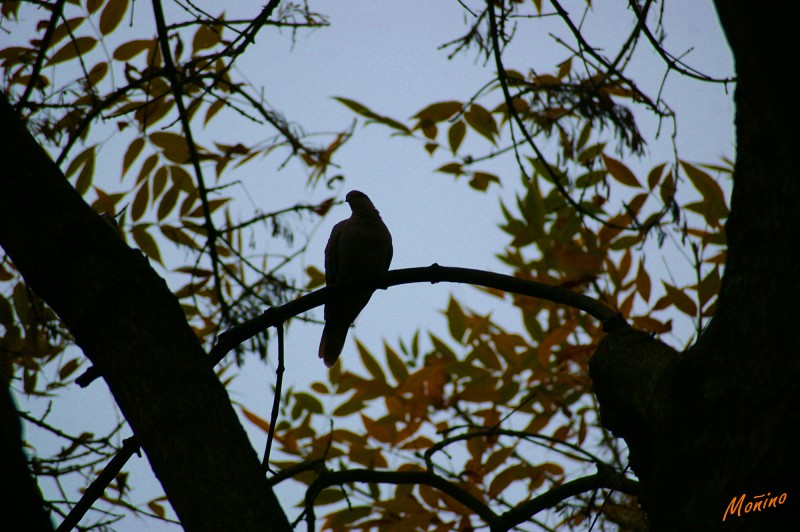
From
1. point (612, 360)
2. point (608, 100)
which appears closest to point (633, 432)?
point (612, 360)

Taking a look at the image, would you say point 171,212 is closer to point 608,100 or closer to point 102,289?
point 102,289

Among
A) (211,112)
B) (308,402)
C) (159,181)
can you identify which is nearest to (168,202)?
(159,181)

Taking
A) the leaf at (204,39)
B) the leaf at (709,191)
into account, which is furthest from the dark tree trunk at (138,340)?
the leaf at (709,191)

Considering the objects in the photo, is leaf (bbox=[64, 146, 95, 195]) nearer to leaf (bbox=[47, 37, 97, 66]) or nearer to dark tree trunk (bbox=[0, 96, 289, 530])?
leaf (bbox=[47, 37, 97, 66])

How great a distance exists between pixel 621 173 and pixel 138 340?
2.30 metres

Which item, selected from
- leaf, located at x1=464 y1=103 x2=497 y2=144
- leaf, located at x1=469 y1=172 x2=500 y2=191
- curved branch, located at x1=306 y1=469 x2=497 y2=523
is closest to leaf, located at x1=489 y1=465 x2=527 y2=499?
curved branch, located at x1=306 y1=469 x2=497 y2=523

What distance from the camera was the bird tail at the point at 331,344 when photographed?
458 cm

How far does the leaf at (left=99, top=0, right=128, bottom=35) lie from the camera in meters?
3.19

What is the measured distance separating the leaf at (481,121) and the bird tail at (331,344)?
183cm

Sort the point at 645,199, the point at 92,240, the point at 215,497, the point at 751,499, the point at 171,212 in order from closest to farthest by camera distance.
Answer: the point at 751,499, the point at 215,497, the point at 92,240, the point at 645,199, the point at 171,212

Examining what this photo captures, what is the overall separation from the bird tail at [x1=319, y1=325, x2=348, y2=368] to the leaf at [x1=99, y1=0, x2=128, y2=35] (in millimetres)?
2185

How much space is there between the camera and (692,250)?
3.06 metres

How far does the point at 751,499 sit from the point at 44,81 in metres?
3.44
